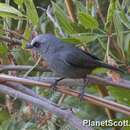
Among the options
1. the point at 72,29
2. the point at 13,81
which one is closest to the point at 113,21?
the point at 72,29

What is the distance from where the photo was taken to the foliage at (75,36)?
57.8 inches

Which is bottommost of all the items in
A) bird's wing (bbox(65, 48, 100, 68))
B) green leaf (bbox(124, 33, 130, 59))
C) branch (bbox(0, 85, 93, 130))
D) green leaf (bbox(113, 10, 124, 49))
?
branch (bbox(0, 85, 93, 130))

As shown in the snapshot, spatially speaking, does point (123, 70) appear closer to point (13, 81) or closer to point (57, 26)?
point (57, 26)

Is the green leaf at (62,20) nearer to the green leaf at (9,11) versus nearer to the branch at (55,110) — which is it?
the green leaf at (9,11)

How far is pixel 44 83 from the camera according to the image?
131 centimetres

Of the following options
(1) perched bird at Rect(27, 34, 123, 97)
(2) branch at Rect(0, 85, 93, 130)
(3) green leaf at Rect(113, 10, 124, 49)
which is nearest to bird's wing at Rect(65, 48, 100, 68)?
(1) perched bird at Rect(27, 34, 123, 97)

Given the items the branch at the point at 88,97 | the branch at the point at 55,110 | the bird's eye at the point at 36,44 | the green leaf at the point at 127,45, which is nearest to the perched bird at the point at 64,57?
the bird's eye at the point at 36,44

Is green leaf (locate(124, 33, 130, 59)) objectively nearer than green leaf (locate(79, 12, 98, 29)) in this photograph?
No

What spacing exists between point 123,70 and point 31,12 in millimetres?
373

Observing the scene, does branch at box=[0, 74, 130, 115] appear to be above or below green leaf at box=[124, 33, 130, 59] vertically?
below

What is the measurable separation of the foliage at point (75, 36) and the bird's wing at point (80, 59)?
0.04 m

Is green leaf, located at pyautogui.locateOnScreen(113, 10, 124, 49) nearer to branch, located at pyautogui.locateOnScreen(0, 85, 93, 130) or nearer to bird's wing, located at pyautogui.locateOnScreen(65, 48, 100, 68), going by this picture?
bird's wing, located at pyautogui.locateOnScreen(65, 48, 100, 68)

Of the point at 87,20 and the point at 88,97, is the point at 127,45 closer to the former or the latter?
the point at 87,20

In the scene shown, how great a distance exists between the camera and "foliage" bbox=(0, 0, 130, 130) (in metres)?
1.47
